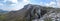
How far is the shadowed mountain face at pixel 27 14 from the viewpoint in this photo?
1365 millimetres

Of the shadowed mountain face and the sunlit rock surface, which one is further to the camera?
the sunlit rock surface

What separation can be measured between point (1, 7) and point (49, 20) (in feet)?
2.74

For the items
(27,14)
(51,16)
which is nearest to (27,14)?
(27,14)

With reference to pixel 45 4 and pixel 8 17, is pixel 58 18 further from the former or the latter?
pixel 8 17

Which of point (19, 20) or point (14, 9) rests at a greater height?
point (14, 9)

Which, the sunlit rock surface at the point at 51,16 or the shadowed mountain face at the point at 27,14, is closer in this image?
the shadowed mountain face at the point at 27,14

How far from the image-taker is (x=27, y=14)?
4.69 ft

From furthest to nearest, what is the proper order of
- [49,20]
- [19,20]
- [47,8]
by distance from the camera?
[47,8], [49,20], [19,20]

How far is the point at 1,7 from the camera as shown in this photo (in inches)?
66.2

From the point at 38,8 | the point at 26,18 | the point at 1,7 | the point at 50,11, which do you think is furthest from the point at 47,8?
the point at 1,7

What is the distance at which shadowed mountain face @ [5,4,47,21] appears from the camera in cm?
137

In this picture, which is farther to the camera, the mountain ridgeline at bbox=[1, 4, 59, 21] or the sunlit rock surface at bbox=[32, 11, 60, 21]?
the sunlit rock surface at bbox=[32, 11, 60, 21]

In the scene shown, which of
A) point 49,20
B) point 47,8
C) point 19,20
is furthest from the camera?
point 47,8

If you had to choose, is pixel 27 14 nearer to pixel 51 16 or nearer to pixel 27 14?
pixel 27 14
